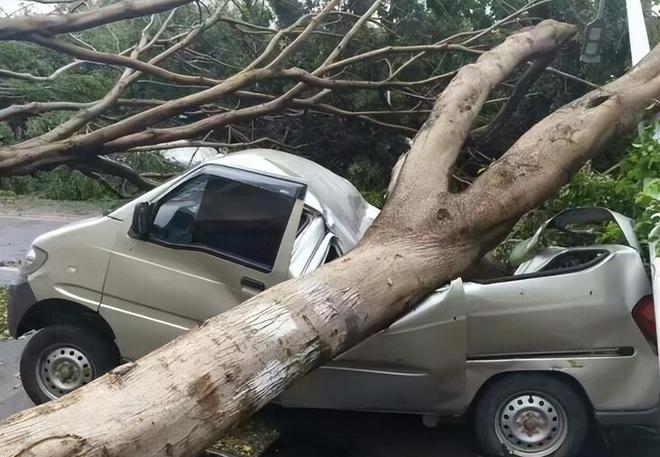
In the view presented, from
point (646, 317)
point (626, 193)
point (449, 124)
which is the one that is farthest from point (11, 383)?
point (626, 193)

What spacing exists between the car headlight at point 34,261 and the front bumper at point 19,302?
69mm

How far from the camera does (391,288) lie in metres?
4.37

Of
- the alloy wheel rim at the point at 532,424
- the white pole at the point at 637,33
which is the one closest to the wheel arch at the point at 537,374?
the alloy wheel rim at the point at 532,424

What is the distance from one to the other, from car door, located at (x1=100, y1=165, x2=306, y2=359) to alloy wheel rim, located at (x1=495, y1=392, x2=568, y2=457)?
1.72m

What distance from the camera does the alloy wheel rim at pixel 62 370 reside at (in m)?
5.25

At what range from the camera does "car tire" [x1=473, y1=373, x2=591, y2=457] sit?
4.81 m

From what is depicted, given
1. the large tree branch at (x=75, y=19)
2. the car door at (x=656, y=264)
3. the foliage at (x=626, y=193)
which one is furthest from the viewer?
the large tree branch at (x=75, y=19)

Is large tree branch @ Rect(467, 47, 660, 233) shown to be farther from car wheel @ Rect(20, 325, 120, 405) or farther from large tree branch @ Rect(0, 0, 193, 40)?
large tree branch @ Rect(0, 0, 193, 40)

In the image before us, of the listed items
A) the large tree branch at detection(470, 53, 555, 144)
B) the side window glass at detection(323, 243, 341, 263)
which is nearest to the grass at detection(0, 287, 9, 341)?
the side window glass at detection(323, 243, 341, 263)

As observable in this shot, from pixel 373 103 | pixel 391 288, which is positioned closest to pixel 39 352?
pixel 391 288

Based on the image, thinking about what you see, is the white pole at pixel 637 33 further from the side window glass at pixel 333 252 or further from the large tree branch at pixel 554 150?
the side window glass at pixel 333 252

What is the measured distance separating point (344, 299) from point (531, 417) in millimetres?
1679

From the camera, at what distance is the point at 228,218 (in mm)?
5234

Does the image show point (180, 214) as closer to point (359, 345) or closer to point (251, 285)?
point (251, 285)
